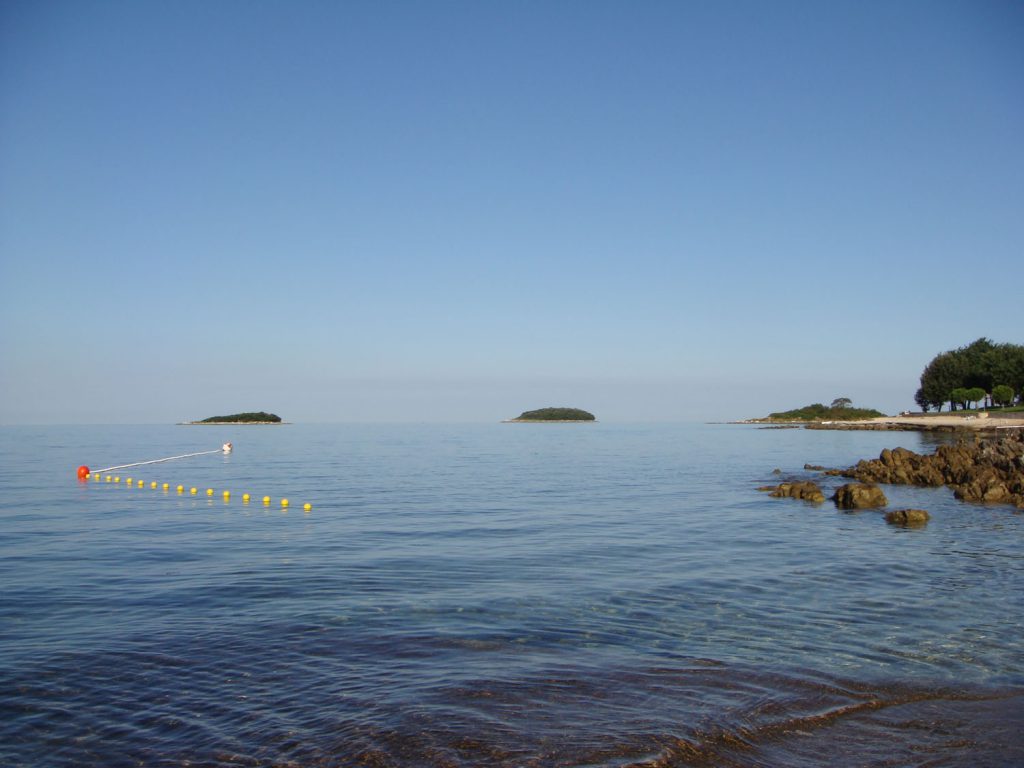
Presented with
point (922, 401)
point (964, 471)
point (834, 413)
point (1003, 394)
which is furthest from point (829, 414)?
point (964, 471)

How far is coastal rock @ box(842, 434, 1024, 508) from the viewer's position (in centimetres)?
2798

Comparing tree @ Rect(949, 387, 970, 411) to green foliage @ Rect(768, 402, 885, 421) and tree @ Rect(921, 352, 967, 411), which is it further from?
green foliage @ Rect(768, 402, 885, 421)

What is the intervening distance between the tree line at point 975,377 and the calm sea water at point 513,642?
94.8 m

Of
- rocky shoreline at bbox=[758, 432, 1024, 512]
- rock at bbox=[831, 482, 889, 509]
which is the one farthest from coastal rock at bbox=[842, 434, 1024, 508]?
rock at bbox=[831, 482, 889, 509]

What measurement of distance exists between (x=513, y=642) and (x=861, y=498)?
20.3 metres

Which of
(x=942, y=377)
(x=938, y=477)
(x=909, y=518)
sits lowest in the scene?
(x=909, y=518)

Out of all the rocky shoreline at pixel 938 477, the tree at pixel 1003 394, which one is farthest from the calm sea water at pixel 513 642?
the tree at pixel 1003 394

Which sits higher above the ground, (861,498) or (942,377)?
(942,377)

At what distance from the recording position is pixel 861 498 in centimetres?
2659

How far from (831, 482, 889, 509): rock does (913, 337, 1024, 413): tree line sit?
3549 inches

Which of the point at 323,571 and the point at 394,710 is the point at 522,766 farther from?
the point at 323,571

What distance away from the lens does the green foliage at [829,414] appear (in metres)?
167

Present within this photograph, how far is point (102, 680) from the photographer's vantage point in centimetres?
924

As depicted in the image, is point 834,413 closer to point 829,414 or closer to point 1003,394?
point 829,414
